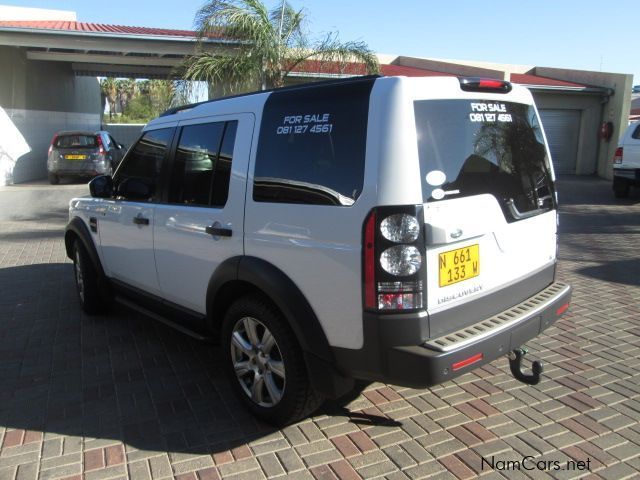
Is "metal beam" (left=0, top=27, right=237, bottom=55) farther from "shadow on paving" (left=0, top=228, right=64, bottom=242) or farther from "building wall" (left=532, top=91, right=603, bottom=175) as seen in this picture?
"building wall" (left=532, top=91, right=603, bottom=175)

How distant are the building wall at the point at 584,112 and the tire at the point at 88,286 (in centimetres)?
1621

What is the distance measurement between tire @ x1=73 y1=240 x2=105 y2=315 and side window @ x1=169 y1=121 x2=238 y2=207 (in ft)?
5.70

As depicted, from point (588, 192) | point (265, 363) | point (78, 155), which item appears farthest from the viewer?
point (78, 155)

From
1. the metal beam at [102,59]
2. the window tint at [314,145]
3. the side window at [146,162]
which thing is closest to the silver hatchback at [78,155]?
the metal beam at [102,59]

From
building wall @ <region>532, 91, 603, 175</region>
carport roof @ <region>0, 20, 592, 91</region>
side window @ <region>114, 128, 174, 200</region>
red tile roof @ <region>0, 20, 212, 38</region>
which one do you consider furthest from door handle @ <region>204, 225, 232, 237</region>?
building wall @ <region>532, 91, 603, 175</region>

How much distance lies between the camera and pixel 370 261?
256 cm

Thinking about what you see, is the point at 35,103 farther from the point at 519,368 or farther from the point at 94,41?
the point at 519,368

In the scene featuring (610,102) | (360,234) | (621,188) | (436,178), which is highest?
(610,102)

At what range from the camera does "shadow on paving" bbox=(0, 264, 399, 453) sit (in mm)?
3277

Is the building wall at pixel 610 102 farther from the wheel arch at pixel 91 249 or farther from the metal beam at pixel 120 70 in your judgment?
the wheel arch at pixel 91 249

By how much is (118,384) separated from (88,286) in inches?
64.3

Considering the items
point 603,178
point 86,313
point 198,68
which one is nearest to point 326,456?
point 86,313

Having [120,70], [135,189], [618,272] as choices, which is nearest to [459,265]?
[135,189]

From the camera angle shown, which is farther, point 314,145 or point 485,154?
point 485,154
